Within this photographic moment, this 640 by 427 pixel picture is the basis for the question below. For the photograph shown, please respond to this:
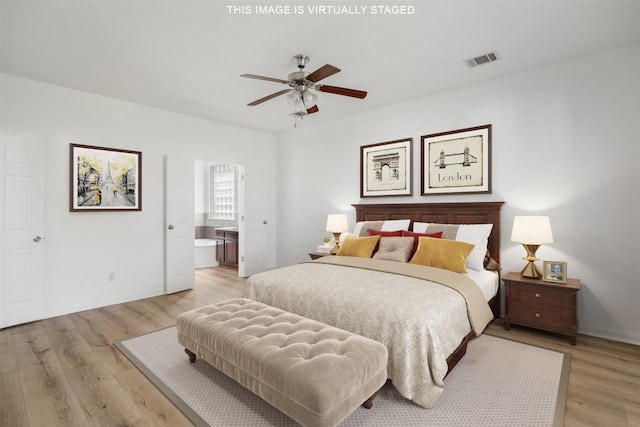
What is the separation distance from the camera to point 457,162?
3.95m

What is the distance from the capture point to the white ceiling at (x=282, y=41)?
94.5 inches

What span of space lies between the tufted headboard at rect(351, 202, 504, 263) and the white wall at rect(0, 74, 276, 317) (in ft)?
9.20

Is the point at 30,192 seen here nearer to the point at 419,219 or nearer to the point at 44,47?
the point at 44,47

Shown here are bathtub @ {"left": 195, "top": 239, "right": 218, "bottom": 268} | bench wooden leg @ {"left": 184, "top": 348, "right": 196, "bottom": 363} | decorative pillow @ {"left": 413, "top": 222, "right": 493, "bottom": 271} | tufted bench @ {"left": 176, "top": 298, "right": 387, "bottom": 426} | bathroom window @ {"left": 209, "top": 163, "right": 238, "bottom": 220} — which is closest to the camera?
tufted bench @ {"left": 176, "top": 298, "right": 387, "bottom": 426}

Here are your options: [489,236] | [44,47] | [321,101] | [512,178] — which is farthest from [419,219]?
[44,47]

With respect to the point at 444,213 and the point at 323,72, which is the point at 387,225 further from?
the point at 323,72

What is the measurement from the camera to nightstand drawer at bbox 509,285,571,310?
2908mm

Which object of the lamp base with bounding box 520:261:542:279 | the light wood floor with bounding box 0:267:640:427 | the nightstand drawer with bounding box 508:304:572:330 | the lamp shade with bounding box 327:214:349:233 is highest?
the lamp shade with bounding box 327:214:349:233

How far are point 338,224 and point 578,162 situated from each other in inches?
115

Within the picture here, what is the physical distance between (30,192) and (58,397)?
8.27 feet

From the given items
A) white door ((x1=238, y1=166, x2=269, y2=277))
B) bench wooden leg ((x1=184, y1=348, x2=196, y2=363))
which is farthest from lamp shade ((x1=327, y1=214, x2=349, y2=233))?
bench wooden leg ((x1=184, y1=348, x2=196, y2=363))

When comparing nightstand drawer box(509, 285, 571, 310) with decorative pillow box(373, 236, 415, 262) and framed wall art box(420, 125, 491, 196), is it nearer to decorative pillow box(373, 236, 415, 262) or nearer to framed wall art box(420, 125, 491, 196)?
decorative pillow box(373, 236, 415, 262)

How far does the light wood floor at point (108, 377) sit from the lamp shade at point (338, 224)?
90.7 inches

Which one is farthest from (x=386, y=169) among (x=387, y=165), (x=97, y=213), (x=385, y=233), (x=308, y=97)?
(x=97, y=213)
